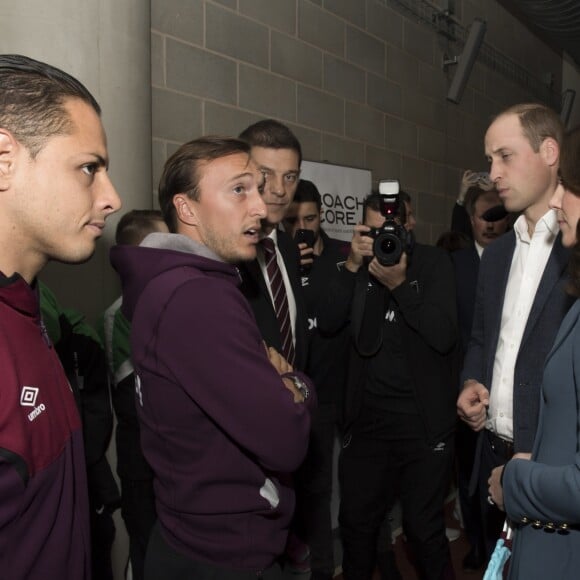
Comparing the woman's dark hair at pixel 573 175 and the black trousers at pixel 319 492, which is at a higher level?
the woman's dark hair at pixel 573 175

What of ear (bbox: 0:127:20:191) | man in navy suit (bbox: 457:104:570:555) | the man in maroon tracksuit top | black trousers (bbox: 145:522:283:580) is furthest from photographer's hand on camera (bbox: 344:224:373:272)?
ear (bbox: 0:127:20:191)

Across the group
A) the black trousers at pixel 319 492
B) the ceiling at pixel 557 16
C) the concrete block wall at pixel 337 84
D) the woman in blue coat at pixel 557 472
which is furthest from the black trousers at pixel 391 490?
the ceiling at pixel 557 16

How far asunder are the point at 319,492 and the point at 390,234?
1223 millimetres

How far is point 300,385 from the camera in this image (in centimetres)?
139

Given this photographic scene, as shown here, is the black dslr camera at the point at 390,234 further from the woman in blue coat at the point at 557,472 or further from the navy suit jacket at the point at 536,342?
the woman in blue coat at the point at 557,472

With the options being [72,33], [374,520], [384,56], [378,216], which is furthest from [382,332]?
[384,56]

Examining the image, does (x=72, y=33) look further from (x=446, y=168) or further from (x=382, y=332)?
(x=446, y=168)

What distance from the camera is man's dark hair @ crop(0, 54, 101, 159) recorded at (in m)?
0.90

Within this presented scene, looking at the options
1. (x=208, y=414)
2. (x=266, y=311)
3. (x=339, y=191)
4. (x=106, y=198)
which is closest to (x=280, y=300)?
(x=266, y=311)

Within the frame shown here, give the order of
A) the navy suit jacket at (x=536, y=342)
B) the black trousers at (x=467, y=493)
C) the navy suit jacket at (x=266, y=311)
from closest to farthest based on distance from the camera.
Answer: the navy suit jacket at (x=536, y=342) < the navy suit jacket at (x=266, y=311) < the black trousers at (x=467, y=493)

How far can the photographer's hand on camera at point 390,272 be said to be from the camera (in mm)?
2160

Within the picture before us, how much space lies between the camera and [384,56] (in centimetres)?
393

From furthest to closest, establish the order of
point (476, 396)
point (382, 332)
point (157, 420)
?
point (382, 332) → point (476, 396) → point (157, 420)

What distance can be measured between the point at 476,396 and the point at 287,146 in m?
1.07
